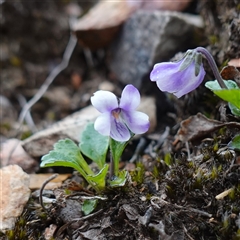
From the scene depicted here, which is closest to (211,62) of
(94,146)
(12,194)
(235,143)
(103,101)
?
(235,143)

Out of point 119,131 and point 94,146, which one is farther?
point 94,146

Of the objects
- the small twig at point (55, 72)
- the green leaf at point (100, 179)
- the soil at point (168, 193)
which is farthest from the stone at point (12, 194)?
the small twig at point (55, 72)

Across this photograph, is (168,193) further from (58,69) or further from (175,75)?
(58,69)

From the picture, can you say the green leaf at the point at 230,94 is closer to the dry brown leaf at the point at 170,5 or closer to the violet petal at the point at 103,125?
the violet petal at the point at 103,125

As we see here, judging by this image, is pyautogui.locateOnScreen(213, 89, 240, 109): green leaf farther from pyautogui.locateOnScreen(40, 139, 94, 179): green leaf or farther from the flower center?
pyautogui.locateOnScreen(40, 139, 94, 179): green leaf

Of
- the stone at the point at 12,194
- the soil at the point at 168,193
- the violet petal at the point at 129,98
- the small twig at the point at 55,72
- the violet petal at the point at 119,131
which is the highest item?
the violet petal at the point at 129,98

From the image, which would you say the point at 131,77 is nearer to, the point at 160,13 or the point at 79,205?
the point at 160,13
